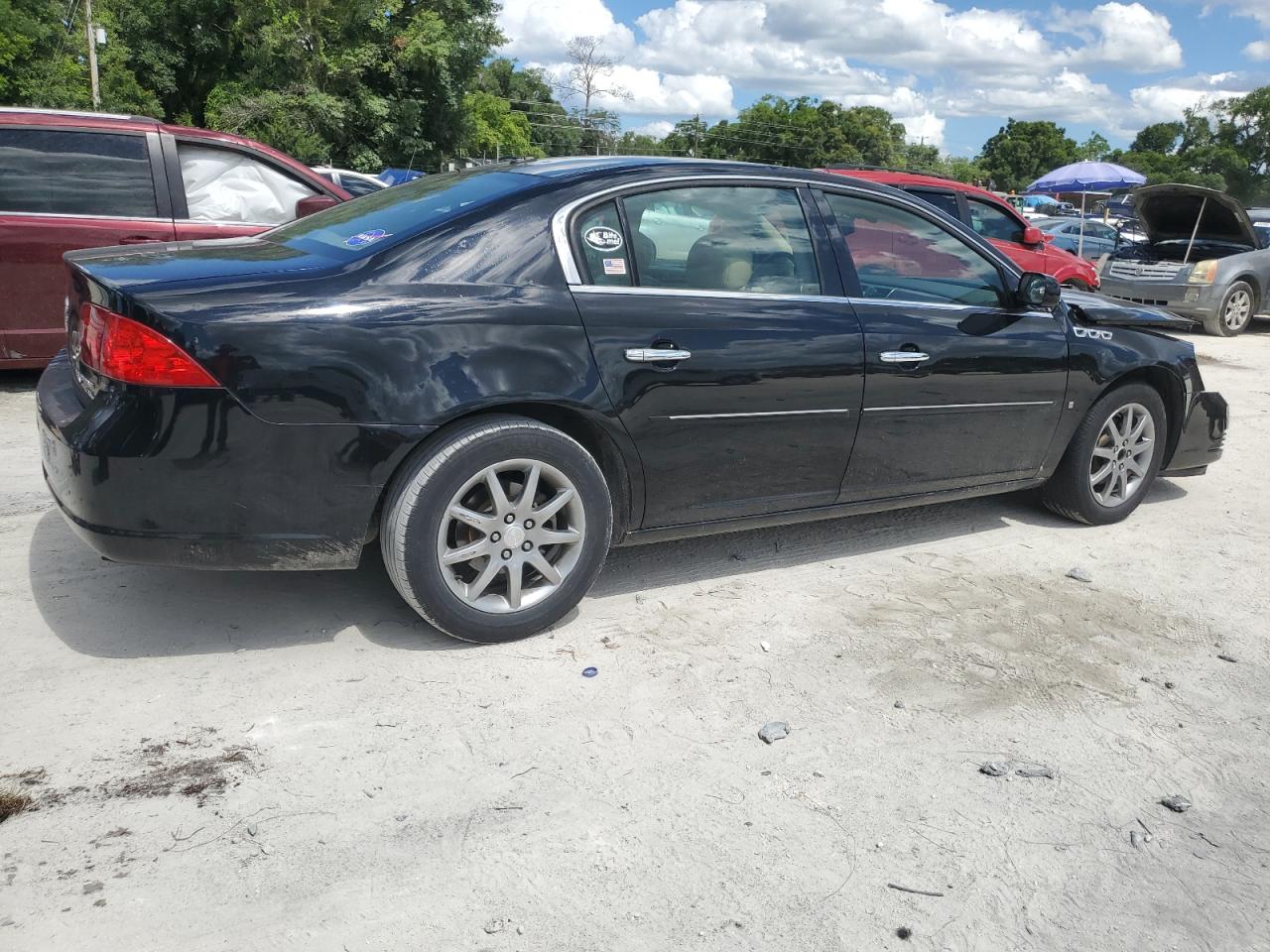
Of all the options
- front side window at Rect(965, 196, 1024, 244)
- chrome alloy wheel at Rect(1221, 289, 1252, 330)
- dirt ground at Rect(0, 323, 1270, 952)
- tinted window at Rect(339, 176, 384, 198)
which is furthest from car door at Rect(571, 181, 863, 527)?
tinted window at Rect(339, 176, 384, 198)

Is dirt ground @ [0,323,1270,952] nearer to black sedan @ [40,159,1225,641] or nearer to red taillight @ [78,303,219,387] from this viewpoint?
black sedan @ [40,159,1225,641]

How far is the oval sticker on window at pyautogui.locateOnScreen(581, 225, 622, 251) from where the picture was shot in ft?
12.4

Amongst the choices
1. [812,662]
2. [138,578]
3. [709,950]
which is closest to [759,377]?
[812,662]

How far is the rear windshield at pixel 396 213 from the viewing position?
12.0ft

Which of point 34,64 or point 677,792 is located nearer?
point 677,792

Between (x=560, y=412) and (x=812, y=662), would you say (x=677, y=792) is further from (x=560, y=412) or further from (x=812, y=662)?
(x=560, y=412)

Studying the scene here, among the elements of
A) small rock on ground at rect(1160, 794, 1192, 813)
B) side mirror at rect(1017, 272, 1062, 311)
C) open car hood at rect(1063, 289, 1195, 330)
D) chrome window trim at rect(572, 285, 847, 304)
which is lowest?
small rock on ground at rect(1160, 794, 1192, 813)

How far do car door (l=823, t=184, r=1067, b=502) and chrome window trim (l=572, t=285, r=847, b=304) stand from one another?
0.22 m

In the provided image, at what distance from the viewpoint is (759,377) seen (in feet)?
13.1

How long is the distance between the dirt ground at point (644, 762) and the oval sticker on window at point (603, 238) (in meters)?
1.34

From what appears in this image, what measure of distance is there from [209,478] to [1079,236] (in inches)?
918

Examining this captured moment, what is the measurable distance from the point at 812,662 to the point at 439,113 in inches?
1405

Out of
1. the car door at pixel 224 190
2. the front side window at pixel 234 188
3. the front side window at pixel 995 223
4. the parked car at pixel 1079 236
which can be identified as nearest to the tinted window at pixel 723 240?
the car door at pixel 224 190

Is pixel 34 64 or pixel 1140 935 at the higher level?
pixel 34 64
